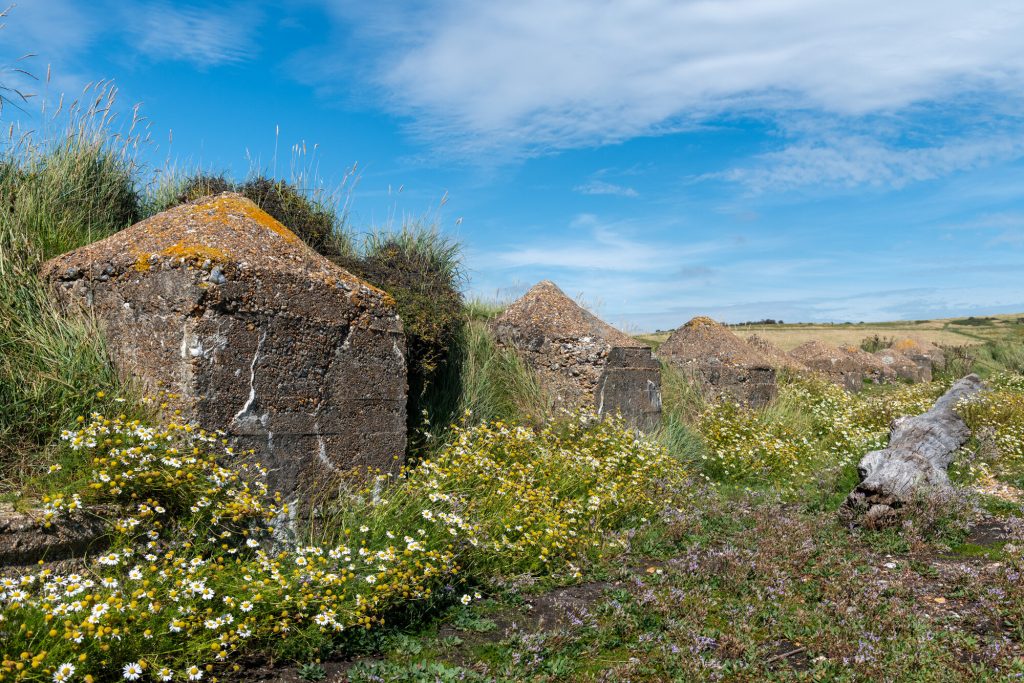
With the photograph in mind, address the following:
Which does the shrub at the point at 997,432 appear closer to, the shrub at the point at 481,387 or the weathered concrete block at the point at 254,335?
the shrub at the point at 481,387

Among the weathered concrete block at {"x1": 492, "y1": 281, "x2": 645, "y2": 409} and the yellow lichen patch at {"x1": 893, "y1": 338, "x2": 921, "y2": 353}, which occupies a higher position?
the yellow lichen patch at {"x1": 893, "y1": 338, "x2": 921, "y2": 353}

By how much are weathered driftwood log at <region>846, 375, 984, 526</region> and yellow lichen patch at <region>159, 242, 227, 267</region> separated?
665 centimetres

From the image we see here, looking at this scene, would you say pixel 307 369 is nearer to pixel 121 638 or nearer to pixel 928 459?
pixel 121 638

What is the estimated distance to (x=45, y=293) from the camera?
6.10 m

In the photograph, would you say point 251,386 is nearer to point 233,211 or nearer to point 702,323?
point 233,211

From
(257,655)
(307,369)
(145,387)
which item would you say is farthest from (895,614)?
(145,387)

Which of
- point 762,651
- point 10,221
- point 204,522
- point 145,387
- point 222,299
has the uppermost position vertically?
point 10,221

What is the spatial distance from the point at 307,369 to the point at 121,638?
2.38m

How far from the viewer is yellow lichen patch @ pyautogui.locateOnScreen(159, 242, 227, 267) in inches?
211

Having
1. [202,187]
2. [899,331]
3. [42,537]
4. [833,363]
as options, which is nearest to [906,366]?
[833,363]

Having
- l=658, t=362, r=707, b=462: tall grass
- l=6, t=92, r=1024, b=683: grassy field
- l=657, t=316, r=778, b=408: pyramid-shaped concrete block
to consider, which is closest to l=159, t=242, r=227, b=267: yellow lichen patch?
l=6, t=92, r=1024, b=683: grassy field

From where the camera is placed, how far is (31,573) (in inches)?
170

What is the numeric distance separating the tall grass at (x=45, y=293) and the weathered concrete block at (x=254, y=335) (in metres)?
0.25

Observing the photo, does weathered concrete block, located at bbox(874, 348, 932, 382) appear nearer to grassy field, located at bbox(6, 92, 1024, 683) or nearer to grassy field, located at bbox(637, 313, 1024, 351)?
grassy field, located at bbox(637, 313, 1024, 351)
